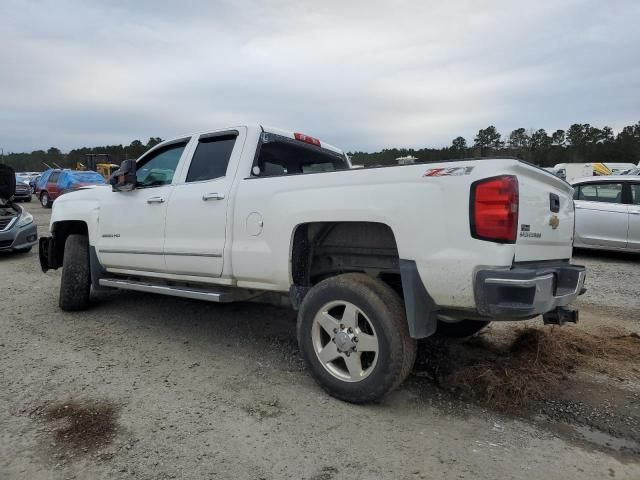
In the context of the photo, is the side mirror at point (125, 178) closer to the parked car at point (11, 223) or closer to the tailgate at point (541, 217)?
the tailgate at point (541, 217)

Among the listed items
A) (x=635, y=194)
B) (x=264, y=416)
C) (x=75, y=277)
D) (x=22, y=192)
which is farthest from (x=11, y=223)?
(x=22, y=192)

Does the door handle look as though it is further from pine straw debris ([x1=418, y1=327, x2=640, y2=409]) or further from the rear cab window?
pine straw debris ([x1=418, y1=327, x2=640, y2=409])

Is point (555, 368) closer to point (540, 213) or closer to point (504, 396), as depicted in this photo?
point (504, 396)

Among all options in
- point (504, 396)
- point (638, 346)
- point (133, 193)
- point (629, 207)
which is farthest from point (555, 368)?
point (629, 207)

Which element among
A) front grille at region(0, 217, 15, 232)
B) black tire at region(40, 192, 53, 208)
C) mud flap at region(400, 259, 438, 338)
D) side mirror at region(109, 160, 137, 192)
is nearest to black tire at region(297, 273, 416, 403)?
mud flap at region(400, 259, 438, 338)

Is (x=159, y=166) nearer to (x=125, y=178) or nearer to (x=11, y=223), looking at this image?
(x=125, y=178)

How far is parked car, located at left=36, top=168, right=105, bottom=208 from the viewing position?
2011 centimetres

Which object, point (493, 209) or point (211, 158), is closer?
point (493, 209)

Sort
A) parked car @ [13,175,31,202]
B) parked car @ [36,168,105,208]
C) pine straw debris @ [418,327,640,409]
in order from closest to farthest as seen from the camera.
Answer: pine straw debris @ [418,327,640,409] → parked car @ [36,168,105,208] → parked car @ [13,175,31,202]

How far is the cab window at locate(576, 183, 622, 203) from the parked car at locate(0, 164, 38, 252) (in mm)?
11600

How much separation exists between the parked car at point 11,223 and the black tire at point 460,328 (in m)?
9.21

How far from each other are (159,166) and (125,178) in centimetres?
36

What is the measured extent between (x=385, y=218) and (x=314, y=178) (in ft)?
2.13

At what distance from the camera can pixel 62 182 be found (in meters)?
20.9
